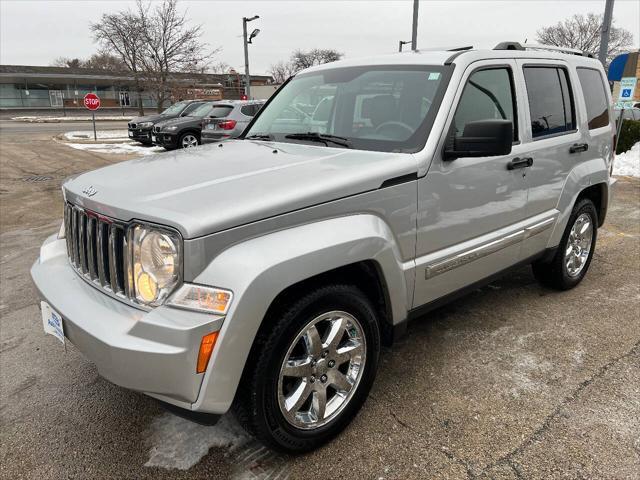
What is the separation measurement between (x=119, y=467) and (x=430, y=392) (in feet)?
5.57

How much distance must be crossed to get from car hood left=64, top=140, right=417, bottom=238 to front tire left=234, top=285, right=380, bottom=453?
47 cm

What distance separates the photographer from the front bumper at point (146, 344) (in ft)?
6.11

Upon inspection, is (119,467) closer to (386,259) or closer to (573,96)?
(386,259)

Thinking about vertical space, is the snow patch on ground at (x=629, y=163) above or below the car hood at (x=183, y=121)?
below

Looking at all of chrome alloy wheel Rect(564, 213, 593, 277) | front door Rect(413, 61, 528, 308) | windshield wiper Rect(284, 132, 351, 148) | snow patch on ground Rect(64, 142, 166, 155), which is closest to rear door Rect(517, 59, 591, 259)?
front door Rect(413, 61, 528, 308)

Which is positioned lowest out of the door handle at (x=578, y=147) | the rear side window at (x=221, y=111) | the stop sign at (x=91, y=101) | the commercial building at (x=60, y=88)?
the door handle at (x=578, y=147)

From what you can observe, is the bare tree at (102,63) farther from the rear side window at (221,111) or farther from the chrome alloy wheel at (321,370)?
the chrome alloy wheel at (321,370)

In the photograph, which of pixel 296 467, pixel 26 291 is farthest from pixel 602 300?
pixel 26 291

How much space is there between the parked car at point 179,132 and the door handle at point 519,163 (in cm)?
1258

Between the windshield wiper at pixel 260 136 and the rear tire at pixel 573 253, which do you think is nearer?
the windshield wiper at pixel 260 136

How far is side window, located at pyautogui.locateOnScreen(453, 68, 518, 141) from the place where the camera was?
2.92m

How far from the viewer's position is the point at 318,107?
3445 mm

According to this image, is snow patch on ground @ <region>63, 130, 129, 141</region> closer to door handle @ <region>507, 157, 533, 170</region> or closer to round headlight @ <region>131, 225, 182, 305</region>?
door handle @ <region>507, 157, 533, 170</region>

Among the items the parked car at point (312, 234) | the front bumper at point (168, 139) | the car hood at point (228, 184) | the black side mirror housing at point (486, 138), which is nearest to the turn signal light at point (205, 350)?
the parked car at point (312, 234)
